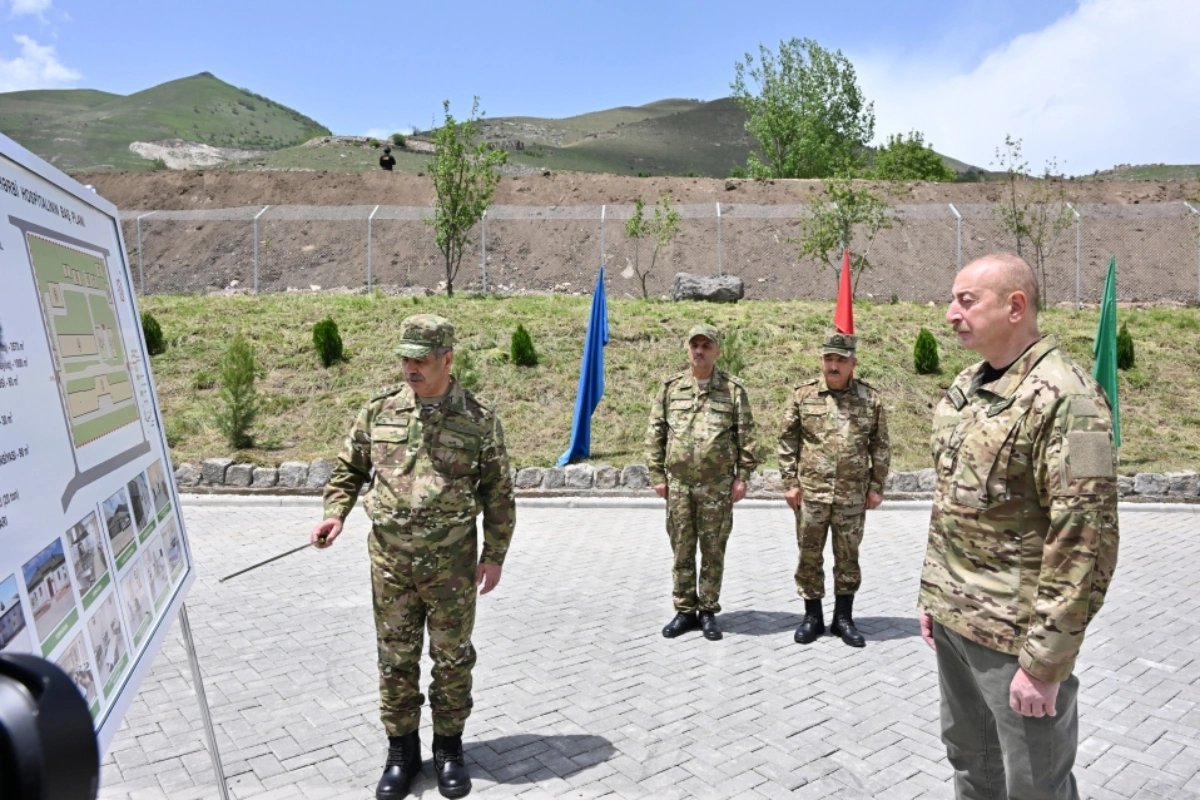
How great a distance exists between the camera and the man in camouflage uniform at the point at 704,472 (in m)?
6.28

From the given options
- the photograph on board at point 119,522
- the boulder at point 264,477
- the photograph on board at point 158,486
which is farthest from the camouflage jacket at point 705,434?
the boulder at point 264,477

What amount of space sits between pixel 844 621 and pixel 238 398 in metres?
10.6

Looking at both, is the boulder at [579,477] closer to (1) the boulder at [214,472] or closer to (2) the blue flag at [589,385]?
(2) the blue flag at [589,385]

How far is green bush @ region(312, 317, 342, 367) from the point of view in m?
16.9

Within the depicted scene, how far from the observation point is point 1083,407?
8.93 ft

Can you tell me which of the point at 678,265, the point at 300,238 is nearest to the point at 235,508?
the point at 678,265

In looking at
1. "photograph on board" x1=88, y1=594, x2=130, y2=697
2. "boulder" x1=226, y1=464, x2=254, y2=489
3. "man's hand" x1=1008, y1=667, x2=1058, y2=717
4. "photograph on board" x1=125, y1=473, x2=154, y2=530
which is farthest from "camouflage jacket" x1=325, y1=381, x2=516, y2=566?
"boulder" x1=226, y1=464, x2=254, y2=489

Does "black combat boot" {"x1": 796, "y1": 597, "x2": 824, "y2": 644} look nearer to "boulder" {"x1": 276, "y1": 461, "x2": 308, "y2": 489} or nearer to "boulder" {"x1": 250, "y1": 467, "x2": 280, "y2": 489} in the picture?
"boulder" {"x1": 276, "y1": 461, "x2": 308, "y2": 489}

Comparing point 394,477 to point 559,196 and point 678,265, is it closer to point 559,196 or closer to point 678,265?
point 678,265

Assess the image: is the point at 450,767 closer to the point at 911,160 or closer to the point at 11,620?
the point at 11,620

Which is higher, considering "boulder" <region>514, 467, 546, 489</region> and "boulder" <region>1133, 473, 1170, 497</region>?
"boulder" <region>514, 467, 546, 489</region>

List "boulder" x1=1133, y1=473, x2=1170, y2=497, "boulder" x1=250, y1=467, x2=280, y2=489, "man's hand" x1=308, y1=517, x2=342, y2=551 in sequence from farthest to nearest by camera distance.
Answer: "boulder" x1=250, y1=467, x2=280, y2=489 < "boulder" x1=1133, y1=473, x2=1170, y2=497 < "man's hand" x1=308, y1=517, x2=342, y2=551

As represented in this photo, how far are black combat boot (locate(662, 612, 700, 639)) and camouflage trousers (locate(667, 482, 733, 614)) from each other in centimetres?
6

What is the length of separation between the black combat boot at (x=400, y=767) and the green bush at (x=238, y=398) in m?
10.6
